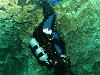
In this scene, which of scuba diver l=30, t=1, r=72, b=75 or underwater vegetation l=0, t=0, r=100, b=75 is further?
underwater vegetation l=0, t=0, r=100, b=75

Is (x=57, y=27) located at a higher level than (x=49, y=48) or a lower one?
higher

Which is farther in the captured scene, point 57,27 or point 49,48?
point 57,27

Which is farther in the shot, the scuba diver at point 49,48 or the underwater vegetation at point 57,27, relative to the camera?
the underwater vegetation at point 57,27

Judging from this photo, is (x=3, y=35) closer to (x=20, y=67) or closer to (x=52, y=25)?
(x=20, y=67)

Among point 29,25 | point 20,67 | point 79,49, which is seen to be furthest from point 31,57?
point 79,49
